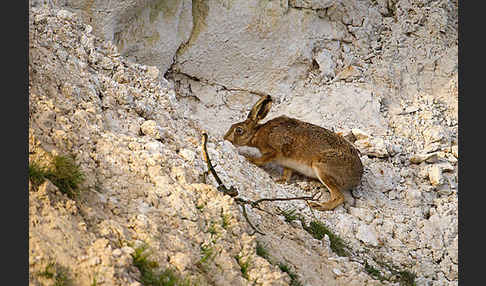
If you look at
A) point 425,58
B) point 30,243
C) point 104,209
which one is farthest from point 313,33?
point 30,243

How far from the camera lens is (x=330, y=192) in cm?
777

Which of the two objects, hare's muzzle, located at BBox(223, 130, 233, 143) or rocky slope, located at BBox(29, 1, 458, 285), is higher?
rocky slope, located at BBox(29, 1, 458, 285)

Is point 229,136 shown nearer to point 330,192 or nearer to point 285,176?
point 285,176

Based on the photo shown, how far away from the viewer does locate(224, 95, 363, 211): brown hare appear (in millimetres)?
7719

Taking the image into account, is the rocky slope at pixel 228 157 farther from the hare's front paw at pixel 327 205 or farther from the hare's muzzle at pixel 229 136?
the hare's muzzle at pixel 229 136

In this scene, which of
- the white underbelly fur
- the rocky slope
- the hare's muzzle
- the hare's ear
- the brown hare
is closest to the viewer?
the rocky slope

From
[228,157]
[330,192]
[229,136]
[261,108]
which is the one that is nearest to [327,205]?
[330,192]

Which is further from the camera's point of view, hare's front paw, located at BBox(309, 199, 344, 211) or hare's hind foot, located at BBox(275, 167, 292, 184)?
hare's hind foot, located at BBox(275, 167, 292, 184)

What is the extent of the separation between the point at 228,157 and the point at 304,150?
1.31m

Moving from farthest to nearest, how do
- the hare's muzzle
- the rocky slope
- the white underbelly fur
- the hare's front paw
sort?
the hare's muzzle, the white underbelly fur, the hare's front paw, the rocky slope

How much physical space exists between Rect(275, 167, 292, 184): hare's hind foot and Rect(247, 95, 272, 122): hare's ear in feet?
2.55

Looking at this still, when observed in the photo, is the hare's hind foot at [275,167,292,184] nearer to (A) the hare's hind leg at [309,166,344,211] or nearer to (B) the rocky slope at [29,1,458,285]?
(B) the rocky slope at [29,1,458,285]

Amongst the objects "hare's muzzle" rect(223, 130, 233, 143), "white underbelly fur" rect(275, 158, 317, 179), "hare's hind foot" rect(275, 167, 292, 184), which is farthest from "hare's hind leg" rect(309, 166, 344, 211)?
"hare's muzzle" rect(223, 130, 233, 143)

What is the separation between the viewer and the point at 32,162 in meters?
4.49
